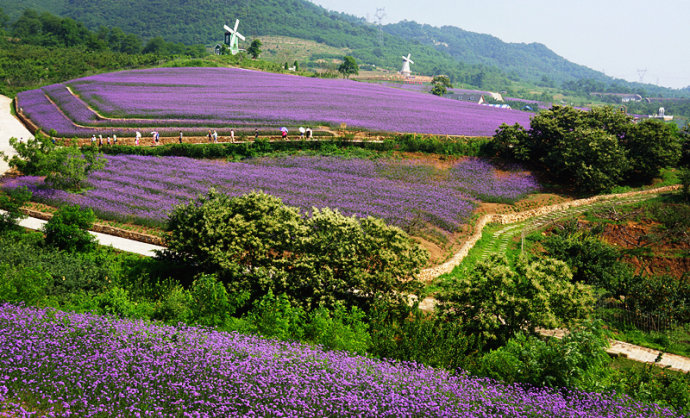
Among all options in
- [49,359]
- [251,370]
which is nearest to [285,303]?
[251,370]

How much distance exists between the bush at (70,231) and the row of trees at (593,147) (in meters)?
31.3

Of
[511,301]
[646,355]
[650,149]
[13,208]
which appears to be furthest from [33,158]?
[650,149]

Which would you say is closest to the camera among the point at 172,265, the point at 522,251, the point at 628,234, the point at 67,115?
the point at 172,265

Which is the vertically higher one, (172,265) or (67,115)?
(67,115)

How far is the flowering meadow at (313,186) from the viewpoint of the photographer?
94.1ft

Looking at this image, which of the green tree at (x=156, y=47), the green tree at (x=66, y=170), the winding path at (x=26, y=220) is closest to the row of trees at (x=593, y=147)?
the winding path at (x=26, y=220)

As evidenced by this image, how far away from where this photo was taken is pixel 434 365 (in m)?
14.6

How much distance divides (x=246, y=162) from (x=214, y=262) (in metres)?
18.7

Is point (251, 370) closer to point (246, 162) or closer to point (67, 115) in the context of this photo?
point (246, 162)

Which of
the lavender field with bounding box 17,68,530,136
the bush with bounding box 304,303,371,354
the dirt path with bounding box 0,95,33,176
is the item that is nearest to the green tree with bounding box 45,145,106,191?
the dirt path with bounding box 0,95,33,176

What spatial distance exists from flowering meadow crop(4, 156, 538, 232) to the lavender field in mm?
8181

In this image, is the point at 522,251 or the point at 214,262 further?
the point at 522,251

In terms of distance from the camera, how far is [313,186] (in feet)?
106

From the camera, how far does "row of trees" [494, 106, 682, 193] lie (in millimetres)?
36844
